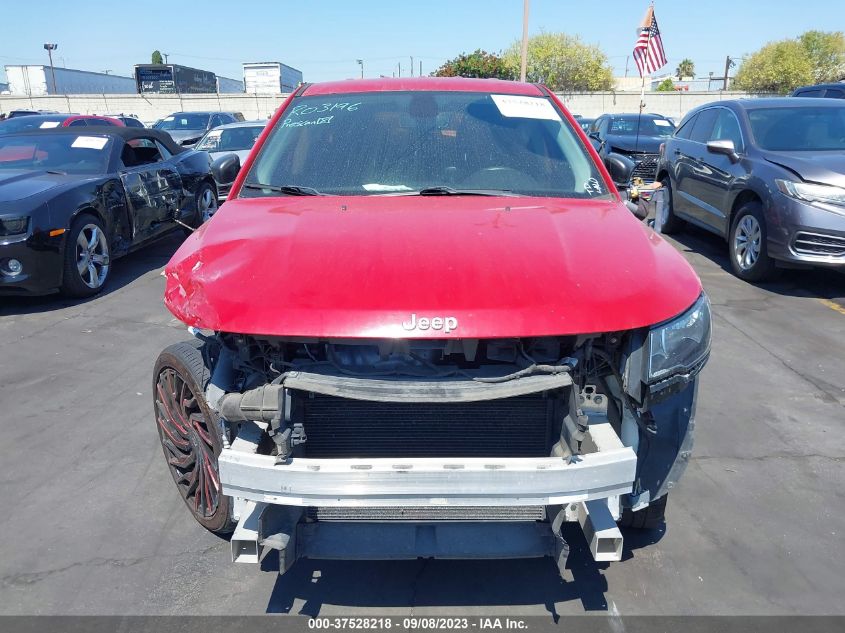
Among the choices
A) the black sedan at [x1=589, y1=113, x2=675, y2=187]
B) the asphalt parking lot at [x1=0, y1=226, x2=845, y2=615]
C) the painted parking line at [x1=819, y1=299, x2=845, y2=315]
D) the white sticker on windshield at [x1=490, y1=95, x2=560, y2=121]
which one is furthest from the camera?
the black sedan at [x1=589, y1=113, x2=675, y2=187]

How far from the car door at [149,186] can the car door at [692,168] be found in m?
6.21

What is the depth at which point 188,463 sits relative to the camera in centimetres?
272

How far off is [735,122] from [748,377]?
401 cm

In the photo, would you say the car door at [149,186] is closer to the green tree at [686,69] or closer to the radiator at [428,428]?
the radiator at [428,428]

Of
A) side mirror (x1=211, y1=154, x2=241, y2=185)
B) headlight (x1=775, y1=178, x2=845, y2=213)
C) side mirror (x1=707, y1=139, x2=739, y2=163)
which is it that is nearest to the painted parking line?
headlight (x1=775, y1=178, x2=845, y2=213)

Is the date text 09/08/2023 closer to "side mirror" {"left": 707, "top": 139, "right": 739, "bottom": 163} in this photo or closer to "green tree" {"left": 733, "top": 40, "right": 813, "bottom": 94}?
"side mirror" {"left": 707, "top": 139, "right": 739, "bottom": 163}

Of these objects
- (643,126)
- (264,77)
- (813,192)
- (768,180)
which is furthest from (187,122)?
(264,77)

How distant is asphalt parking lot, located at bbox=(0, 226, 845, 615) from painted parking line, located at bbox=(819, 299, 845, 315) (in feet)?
4.56

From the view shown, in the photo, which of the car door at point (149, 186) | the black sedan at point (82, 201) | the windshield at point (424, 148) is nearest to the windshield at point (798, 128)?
the windshield at point (424, 148)

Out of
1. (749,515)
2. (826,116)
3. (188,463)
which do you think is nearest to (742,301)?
(826,116)

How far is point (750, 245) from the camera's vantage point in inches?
261

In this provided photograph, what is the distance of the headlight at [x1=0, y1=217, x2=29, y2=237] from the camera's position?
18.0 ft

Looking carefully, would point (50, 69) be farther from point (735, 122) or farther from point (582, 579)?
point (582, 579)

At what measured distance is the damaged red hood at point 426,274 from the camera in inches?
76.4
